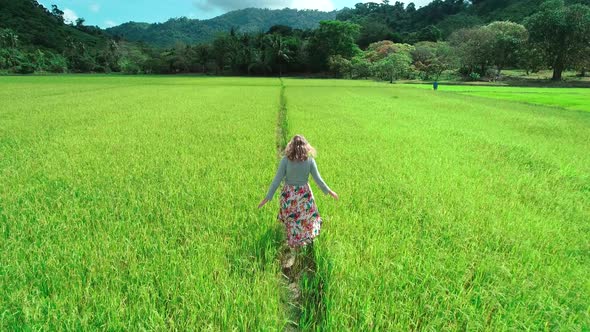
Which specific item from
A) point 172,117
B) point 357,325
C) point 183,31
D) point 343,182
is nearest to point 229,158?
point 343,182

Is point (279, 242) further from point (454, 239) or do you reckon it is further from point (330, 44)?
point (330, 44)

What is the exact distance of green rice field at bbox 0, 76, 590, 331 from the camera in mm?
2053

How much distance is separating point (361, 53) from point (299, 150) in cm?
6605

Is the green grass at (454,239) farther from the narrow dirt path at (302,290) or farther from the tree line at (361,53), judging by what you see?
the tree line at (361,53)

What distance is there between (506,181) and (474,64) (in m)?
47.8

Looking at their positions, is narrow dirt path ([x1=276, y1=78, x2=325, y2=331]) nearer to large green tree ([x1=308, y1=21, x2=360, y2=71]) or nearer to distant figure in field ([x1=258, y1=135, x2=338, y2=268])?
distant figure in field ([x1=258, y1=135, x2=338, y2=268])

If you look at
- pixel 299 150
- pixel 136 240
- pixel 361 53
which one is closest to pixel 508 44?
pixel 361 53

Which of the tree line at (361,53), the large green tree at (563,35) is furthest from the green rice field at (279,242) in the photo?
the tree line at (361,53)

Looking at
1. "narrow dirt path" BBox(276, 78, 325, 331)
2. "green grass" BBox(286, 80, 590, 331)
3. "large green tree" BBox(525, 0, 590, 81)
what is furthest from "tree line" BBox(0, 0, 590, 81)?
"narrow dirt path" BBox(276, 78, 325, 331)

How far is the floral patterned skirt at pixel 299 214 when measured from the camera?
2881 mm

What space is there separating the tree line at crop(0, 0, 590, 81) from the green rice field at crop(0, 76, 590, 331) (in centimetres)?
4104

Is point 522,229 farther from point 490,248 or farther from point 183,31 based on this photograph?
point 183,31

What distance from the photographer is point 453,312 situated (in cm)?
212

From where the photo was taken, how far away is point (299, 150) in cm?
275
